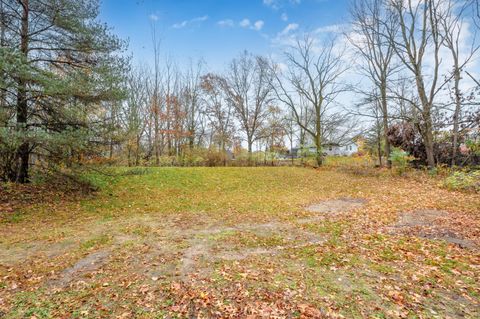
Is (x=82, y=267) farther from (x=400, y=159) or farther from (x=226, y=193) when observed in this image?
(x=400, y=159)

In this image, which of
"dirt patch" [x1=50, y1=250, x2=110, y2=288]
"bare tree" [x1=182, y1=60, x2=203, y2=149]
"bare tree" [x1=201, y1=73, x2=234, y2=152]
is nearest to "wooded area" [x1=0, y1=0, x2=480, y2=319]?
"dirt patch" [x1=50, y1=250, x2=110, y2=288]

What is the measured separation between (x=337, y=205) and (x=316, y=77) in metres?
13.6

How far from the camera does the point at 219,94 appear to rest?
931 inches

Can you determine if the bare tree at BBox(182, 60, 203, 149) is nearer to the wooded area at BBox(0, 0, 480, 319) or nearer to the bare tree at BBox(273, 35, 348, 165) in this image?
the wooded area at BBox(0, 0, 480, 319)

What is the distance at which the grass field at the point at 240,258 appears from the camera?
2672mm

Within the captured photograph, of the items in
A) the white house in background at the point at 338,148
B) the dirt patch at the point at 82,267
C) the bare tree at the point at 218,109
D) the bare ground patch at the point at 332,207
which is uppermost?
the bare tree at the point at 218,109

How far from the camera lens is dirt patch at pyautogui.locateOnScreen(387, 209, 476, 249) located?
179 inches

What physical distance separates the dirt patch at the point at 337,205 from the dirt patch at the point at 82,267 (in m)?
5.46

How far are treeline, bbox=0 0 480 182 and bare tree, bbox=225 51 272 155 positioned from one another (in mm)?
100

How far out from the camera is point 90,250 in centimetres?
431

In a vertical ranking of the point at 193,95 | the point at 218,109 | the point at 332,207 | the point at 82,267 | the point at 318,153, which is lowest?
the point at 82,267

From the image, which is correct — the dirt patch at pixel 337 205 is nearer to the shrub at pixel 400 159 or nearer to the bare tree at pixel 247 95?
the shrub at pixel 400 159

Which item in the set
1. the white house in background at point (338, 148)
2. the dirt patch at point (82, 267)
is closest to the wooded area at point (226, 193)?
the dirt patch at point (82, 267)

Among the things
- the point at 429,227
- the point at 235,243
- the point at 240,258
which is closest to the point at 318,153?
the point at 429,227
